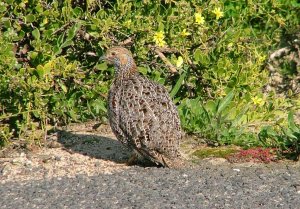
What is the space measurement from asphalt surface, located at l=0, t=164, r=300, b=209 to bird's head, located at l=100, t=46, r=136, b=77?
1.11 metres

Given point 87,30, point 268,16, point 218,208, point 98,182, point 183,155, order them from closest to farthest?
point 218,208 < point 98,182 < point 183,155 < point 87,30 < point 268,16

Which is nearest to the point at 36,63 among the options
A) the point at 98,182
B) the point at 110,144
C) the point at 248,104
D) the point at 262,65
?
the point at 110,144

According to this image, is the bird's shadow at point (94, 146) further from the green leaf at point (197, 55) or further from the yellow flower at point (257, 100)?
the yellow flower at point (257, 100)

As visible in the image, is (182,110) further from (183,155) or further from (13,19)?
(13,19)

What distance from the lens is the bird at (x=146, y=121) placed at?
8445 millimetres

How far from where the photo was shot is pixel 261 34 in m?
11.3

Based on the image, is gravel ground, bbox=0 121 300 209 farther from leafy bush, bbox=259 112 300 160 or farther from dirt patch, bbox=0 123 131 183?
leafy bush, bbox=259 112 300 160

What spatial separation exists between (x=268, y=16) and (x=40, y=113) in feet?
11.7

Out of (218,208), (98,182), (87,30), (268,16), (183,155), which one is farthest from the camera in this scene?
(268,16)

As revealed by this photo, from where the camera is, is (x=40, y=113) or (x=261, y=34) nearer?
(x=40, y=113)

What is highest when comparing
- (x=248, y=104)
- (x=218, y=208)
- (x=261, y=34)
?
(x=261, y=34)

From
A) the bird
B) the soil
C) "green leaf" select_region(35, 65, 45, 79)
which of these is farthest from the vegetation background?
the bird

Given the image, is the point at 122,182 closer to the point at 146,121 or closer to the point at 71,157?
the point at 146,121

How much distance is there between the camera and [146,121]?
8.49 m
